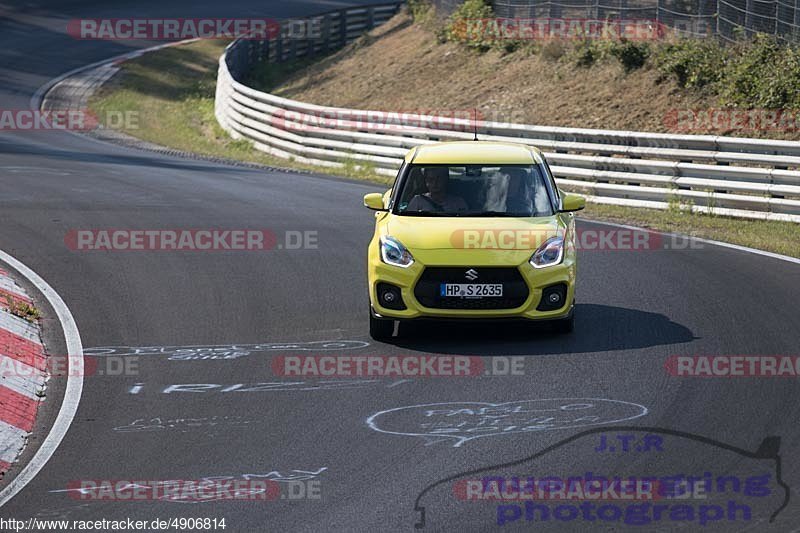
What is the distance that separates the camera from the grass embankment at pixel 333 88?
2612 cm

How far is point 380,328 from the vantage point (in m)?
11.4

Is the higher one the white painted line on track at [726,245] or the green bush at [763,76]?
the green bush at [763,76]

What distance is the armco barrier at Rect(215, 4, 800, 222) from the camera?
61.6 ft

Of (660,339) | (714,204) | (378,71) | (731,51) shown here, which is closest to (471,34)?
(378,71)

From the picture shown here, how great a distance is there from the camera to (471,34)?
113 ft

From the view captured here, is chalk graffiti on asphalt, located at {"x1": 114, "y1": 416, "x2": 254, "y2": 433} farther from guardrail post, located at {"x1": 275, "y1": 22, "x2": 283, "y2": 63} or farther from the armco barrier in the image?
guardrail post, located at {"x1": 275, "y1": 22, "x2": 283, "y2": 63}

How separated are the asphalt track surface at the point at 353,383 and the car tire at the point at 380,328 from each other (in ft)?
0.37

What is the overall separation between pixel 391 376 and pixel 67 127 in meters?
26.3
